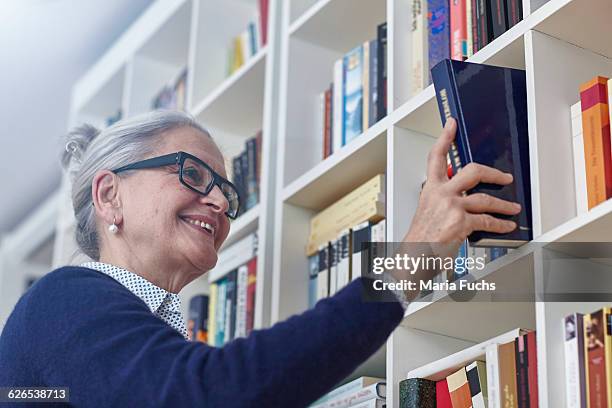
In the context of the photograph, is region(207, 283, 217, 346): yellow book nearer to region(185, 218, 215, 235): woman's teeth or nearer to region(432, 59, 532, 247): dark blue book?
region(185, 218, 215, 235): woman's teeth

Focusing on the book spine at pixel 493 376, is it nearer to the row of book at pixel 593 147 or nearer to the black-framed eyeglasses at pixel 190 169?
the row of book at pixel 593 147

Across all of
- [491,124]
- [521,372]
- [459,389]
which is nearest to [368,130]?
[491,124]

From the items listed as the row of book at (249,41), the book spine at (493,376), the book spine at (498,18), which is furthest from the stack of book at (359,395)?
the row of book at (249,41)

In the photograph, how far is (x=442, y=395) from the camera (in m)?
1.78

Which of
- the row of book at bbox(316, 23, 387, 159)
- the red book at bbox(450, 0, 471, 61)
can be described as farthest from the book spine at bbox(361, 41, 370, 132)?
the red book at bbox(450, 0, 471, 61)

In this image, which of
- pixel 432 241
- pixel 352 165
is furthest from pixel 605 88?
pixel 352 165

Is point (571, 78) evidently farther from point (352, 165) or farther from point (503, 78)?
point (352, 165)

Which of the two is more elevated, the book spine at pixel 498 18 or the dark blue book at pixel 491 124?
the book spine at pixel 498 18

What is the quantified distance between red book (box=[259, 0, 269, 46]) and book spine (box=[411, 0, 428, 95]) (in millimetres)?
766

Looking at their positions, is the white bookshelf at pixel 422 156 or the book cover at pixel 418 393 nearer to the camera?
the white bookshelf at pixel 422 156

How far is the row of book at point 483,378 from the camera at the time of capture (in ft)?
4.98

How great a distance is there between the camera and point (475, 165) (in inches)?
59.1

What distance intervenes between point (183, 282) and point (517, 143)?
0.63 m

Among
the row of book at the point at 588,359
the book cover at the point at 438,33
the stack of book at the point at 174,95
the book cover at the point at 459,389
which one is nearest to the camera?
the row of book at the point at 588,359
